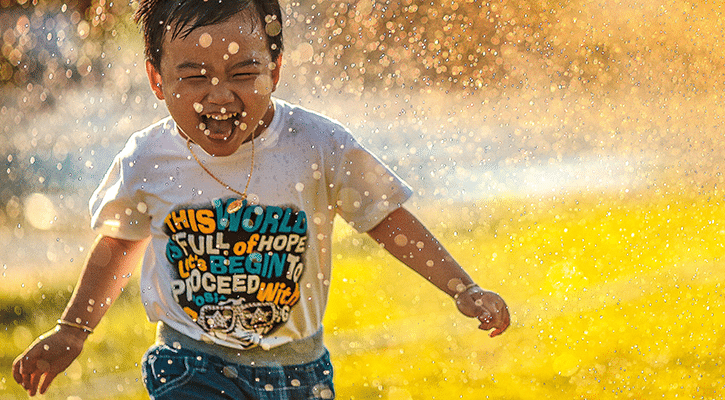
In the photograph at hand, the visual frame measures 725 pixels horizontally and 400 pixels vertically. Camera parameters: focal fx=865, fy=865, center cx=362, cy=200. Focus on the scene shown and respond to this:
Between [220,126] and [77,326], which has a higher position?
[220,126]

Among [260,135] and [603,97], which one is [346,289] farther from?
[603,97]

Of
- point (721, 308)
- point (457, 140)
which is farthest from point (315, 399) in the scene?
point (457, 140)

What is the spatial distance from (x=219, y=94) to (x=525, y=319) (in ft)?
7.16

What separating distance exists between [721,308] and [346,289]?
145 centimetres

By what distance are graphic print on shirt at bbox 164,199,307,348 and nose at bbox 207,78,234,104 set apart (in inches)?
8.0

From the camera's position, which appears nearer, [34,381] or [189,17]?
[189,17]

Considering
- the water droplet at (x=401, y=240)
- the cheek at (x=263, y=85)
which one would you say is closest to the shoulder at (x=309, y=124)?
the cheek at (x=263, y=85)

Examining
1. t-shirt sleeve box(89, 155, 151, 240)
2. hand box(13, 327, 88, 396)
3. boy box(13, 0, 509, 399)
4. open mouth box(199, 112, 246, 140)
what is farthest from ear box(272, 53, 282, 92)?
hand box(13, 327, 88, 396)

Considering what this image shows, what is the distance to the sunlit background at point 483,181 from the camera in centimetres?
281

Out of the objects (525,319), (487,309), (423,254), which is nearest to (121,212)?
(423,254)

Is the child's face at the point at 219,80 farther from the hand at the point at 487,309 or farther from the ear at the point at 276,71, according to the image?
the hand at the point at 487,309

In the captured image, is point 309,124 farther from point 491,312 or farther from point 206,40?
point 491,312

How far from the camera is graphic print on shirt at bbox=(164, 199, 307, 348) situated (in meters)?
1.55

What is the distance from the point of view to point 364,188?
63.8 inches
